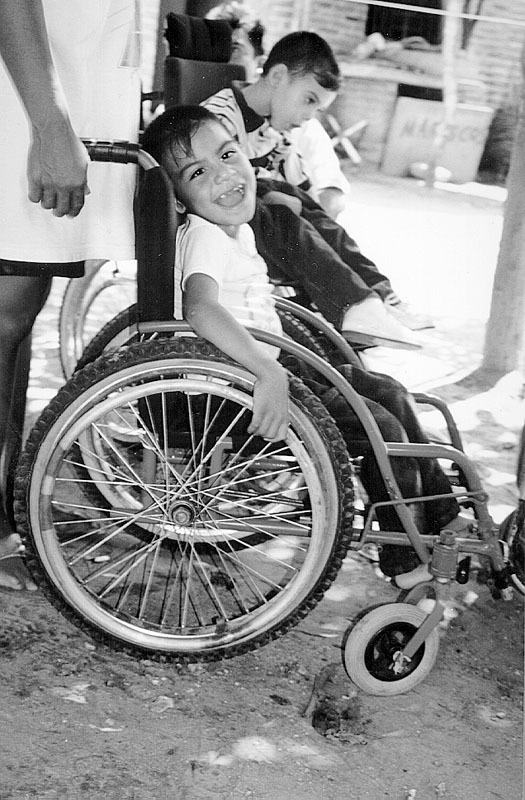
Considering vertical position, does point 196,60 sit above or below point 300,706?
above

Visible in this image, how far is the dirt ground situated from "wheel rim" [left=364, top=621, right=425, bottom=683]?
2.5 inches

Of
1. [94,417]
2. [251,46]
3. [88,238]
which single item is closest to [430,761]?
[94,417]

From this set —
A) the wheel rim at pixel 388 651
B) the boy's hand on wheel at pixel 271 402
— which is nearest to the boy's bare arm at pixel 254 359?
the boy's hand on wheel at pixel 271 402

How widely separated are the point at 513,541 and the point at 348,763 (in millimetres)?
731

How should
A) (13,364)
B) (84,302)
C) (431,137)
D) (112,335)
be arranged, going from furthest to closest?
(84,302) → (112,335) → (13,364) → (431,137)

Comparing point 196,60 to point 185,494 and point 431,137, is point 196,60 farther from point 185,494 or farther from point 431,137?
point 185,494

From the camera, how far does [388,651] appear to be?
6.82 feet

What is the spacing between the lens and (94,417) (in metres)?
1.90

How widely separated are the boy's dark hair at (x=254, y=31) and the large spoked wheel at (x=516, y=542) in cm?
131

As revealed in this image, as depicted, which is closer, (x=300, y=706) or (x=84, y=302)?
(x=300, y=706)

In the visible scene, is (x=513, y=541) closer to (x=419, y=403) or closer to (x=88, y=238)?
(x=419, y=403)

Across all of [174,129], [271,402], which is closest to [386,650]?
[271,402]

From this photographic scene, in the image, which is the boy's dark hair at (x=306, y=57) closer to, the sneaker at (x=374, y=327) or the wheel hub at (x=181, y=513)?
the sneaker at (x=374, y=327)

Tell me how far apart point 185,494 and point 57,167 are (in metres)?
0.80
